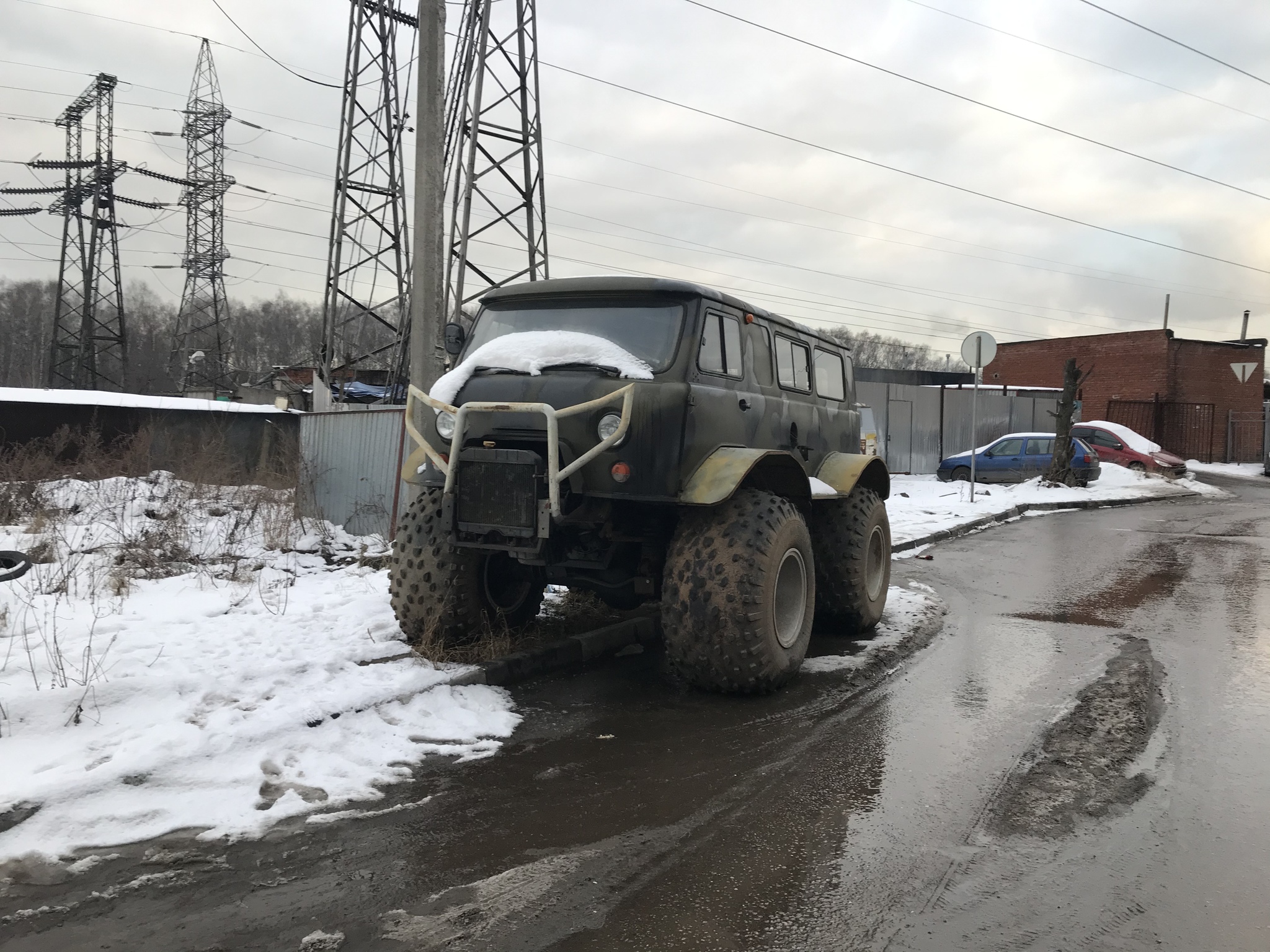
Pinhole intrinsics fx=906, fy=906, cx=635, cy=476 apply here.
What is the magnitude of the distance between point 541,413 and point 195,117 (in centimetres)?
4656

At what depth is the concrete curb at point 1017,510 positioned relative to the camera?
12711mm

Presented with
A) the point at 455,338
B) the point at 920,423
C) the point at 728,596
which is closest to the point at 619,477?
the point at 728,596

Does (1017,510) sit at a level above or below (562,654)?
above

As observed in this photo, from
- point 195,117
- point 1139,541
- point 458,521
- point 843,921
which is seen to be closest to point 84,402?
point 458,521

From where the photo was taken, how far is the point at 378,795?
3.89m

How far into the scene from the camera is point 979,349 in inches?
659

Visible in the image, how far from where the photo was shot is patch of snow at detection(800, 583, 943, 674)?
6.17m

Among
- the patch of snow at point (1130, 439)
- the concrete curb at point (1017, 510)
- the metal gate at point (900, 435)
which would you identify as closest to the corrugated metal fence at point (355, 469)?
the concrete curb at point (1017, 510)

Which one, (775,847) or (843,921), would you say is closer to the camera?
(843,921)

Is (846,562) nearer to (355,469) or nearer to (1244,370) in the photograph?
(355,469)

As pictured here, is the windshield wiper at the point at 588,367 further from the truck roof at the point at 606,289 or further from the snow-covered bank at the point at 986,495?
the snow-covered bank at the point at 986,495

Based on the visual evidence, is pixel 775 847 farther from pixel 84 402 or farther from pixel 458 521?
pixel 84 402

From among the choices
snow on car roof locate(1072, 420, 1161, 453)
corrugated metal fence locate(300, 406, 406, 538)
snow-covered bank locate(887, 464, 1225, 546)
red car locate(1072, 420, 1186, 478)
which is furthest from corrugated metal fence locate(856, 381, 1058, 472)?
corrugated metal fence locate(300, 406, 406, 538)

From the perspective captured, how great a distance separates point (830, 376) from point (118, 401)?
12.6m
